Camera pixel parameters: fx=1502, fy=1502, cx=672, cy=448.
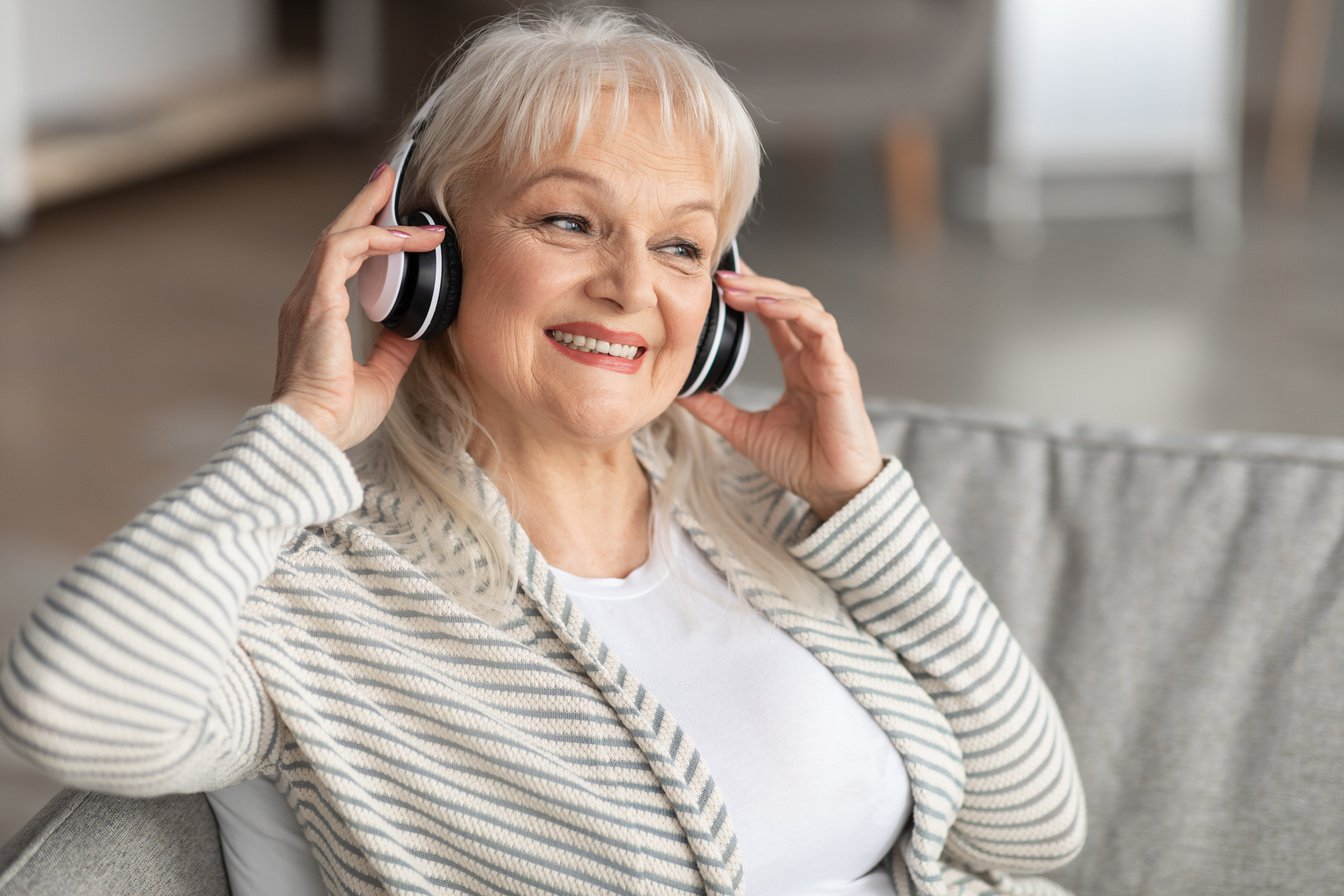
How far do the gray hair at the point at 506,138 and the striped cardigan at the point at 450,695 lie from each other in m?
0.02

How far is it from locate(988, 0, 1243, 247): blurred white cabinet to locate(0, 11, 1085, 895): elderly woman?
3821 millimetres

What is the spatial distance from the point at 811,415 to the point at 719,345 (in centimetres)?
13

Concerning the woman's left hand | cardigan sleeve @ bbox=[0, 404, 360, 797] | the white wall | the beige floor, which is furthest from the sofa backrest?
the white wall

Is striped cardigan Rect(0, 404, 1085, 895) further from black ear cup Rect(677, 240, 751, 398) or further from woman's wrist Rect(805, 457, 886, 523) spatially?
black ear cup Rect(677, 240, 751, 398)

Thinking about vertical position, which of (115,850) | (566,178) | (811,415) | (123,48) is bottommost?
(123,48)

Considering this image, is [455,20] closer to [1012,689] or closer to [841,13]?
[841,13]

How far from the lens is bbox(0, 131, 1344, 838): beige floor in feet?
11.4

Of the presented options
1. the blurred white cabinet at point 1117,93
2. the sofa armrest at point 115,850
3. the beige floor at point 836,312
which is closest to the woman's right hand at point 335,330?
the sofa armrest at point 115,850

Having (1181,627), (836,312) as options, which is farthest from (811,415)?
(836,312)

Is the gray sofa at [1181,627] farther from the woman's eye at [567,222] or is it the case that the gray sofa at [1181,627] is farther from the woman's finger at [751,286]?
the woman's eye at [567,222]

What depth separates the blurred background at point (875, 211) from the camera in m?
3.75

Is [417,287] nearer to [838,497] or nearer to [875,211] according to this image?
[838,497]

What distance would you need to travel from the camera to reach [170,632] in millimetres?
1025

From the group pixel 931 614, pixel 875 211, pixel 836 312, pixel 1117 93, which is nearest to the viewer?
pixel 931 614
